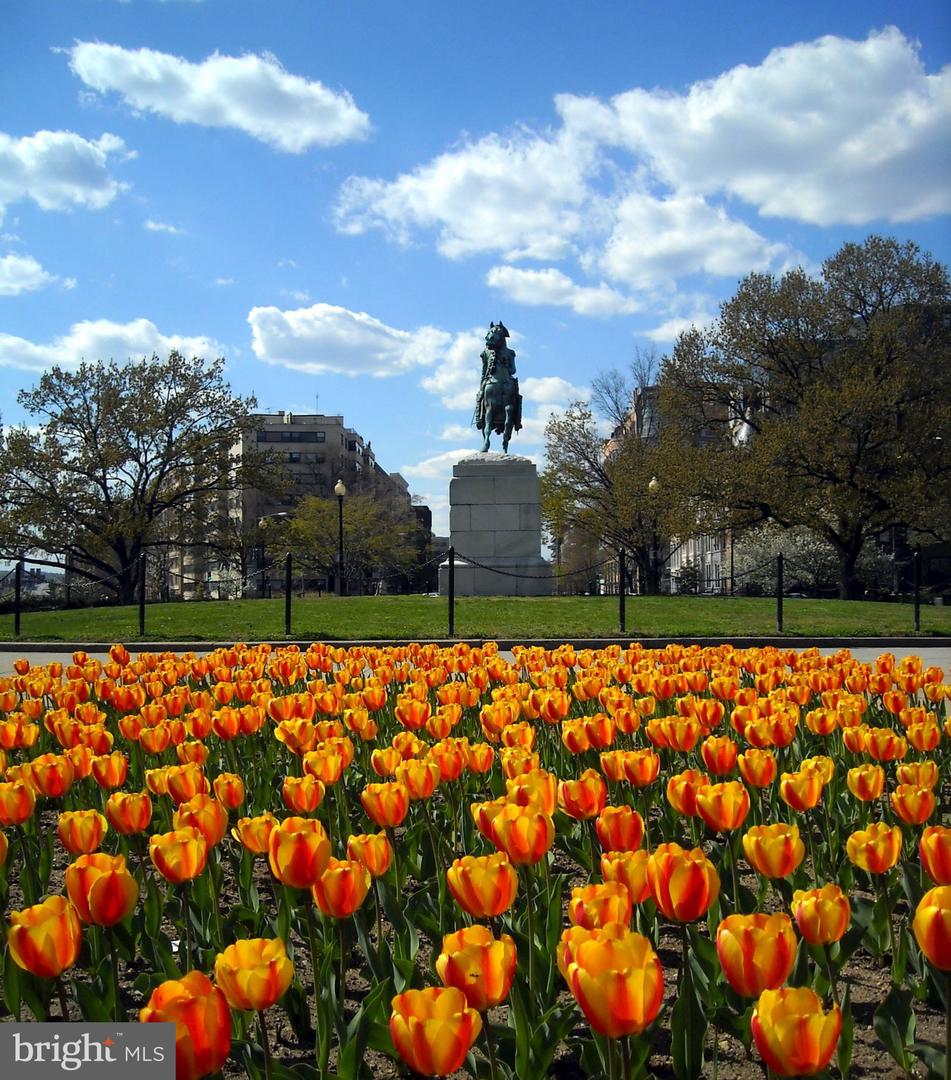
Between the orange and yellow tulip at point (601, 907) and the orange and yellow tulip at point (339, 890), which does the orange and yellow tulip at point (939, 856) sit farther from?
the orange and yellow tulip at point (339, 890)

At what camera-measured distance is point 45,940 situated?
6.15 feet

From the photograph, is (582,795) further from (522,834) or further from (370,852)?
(370,852)

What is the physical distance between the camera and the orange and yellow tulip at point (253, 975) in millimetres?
1721

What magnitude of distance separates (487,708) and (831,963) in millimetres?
2046

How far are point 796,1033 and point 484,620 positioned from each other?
18.2m

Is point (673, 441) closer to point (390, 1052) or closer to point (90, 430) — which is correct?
point (90, 430)

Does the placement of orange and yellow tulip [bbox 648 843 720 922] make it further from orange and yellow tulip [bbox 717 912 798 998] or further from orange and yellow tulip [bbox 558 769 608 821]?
orange and yellow tulip [bbox 558 769 608 821]

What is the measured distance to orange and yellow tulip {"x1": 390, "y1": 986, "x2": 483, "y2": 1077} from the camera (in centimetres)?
146

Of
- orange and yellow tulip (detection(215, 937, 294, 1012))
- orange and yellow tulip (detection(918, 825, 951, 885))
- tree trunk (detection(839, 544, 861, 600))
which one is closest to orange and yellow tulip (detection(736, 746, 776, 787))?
orange and yellow tulip (detection(918, 825, 951, 885))

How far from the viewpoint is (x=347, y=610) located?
22797 mm

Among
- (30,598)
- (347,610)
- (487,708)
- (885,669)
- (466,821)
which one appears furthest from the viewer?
(30,598)

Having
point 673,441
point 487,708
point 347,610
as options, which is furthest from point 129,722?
point 673,441

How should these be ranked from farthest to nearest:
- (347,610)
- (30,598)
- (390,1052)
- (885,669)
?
(30,598) → (347,610) → (885,669) → (390,1052)

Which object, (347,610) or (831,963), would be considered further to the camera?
(347,610)
